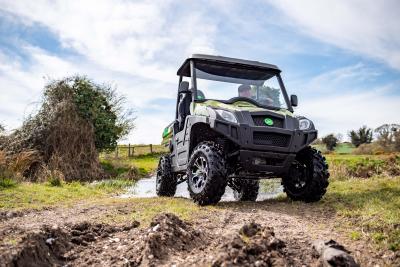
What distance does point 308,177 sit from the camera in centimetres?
726

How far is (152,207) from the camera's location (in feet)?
22.7

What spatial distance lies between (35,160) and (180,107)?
10.0 meters

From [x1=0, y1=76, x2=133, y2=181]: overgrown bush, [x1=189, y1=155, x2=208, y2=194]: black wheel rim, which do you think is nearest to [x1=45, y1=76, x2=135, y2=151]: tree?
[x1=0, y1=76, x2=133, y2=181]: overgrown bush

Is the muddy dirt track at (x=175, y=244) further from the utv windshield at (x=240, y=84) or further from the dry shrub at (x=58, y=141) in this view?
the dry shrub at (x=58, y=141)

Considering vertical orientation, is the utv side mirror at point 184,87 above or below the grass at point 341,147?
below

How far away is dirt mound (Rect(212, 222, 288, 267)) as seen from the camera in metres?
3.22

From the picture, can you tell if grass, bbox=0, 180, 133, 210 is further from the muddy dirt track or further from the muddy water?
the muddy dirt track

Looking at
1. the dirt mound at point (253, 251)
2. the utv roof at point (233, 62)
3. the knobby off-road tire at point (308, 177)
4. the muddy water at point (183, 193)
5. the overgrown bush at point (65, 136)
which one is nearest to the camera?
Answer: the dirt mound at point (253, 251)

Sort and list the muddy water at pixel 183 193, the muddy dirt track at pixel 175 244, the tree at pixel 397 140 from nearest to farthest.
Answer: the muddy dirt track at pixel 175 244 < the muddy water at pixel 183 193 < the tree at pixel 397 140

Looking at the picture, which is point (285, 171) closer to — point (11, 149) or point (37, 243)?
point (37, 243)

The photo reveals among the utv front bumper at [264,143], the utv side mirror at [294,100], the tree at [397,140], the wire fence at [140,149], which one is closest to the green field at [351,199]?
the utv front bumper at [264,143]

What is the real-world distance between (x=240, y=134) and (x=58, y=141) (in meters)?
13.5

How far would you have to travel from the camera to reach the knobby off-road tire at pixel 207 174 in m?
6.50

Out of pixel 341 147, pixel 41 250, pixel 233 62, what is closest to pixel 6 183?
pixel 233 62
